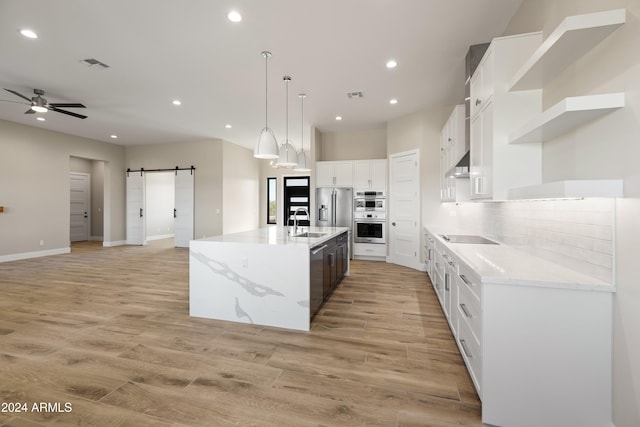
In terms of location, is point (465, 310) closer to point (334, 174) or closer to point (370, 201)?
point (370, 201)

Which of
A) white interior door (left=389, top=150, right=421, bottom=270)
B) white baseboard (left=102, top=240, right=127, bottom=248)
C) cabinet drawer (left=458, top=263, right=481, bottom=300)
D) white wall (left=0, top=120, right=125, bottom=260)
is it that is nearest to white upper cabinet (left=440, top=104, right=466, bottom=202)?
white interior door (left=389, top=150, right=421, bottom=270)

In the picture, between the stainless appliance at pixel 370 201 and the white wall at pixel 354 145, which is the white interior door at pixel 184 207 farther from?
the stainless appliance at pixel 370 201

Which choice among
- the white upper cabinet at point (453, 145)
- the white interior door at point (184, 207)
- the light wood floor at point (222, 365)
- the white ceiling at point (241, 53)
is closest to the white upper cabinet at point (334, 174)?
the white ceiling at point (241, 53)

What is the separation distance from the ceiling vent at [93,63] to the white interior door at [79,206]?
7.64m

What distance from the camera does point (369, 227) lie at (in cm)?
637

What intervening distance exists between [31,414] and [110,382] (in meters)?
0.39

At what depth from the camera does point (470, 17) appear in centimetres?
277

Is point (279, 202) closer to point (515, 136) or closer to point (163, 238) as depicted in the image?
point (163, 238)

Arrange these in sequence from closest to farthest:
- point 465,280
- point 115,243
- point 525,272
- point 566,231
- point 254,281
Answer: point 525,272, point 566,231, point 465,280, point 254,281, point 115,243

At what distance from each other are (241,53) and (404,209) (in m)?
4.18

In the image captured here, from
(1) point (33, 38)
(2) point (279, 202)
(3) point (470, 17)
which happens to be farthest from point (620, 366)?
(2) point (279, 202)

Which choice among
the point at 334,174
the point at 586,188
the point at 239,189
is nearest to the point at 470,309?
the point at 586,188

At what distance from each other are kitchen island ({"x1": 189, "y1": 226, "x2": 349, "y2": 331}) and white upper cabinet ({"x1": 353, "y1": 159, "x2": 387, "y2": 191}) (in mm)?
3607

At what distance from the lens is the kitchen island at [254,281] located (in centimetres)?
281
